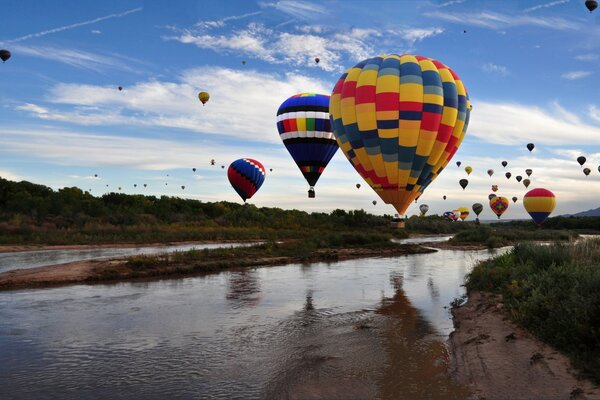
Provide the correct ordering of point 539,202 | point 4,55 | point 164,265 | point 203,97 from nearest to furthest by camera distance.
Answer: point 164,265
point 4,55
point 203,97
point 539,202

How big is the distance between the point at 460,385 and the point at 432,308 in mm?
7743

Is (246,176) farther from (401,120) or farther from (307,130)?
(401,120)

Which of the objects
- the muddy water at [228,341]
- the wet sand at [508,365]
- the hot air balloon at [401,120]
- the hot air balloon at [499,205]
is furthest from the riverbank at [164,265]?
the hot air balloon at [499,205]

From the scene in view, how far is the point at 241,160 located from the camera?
62719 millimetres

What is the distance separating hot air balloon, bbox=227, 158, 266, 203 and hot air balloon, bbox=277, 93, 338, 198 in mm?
22432

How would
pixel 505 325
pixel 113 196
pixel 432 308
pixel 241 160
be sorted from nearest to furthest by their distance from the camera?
pixel 505 325, pixel 432 308, pixel 241 160, pixel 113 196

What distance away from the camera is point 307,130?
3731 centimetres

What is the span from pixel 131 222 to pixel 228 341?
5106 centimetres

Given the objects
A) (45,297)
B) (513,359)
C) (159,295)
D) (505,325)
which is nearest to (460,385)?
(513,359)

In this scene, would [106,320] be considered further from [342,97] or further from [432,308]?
[342,97]

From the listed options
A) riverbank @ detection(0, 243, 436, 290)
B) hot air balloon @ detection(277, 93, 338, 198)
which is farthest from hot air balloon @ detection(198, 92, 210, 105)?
riverbank @ detection(0, 243, 436, 290)

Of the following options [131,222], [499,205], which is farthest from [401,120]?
[499,205]

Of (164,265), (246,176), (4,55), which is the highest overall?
(4,55)

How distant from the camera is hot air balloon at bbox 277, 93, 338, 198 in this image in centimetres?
3722
